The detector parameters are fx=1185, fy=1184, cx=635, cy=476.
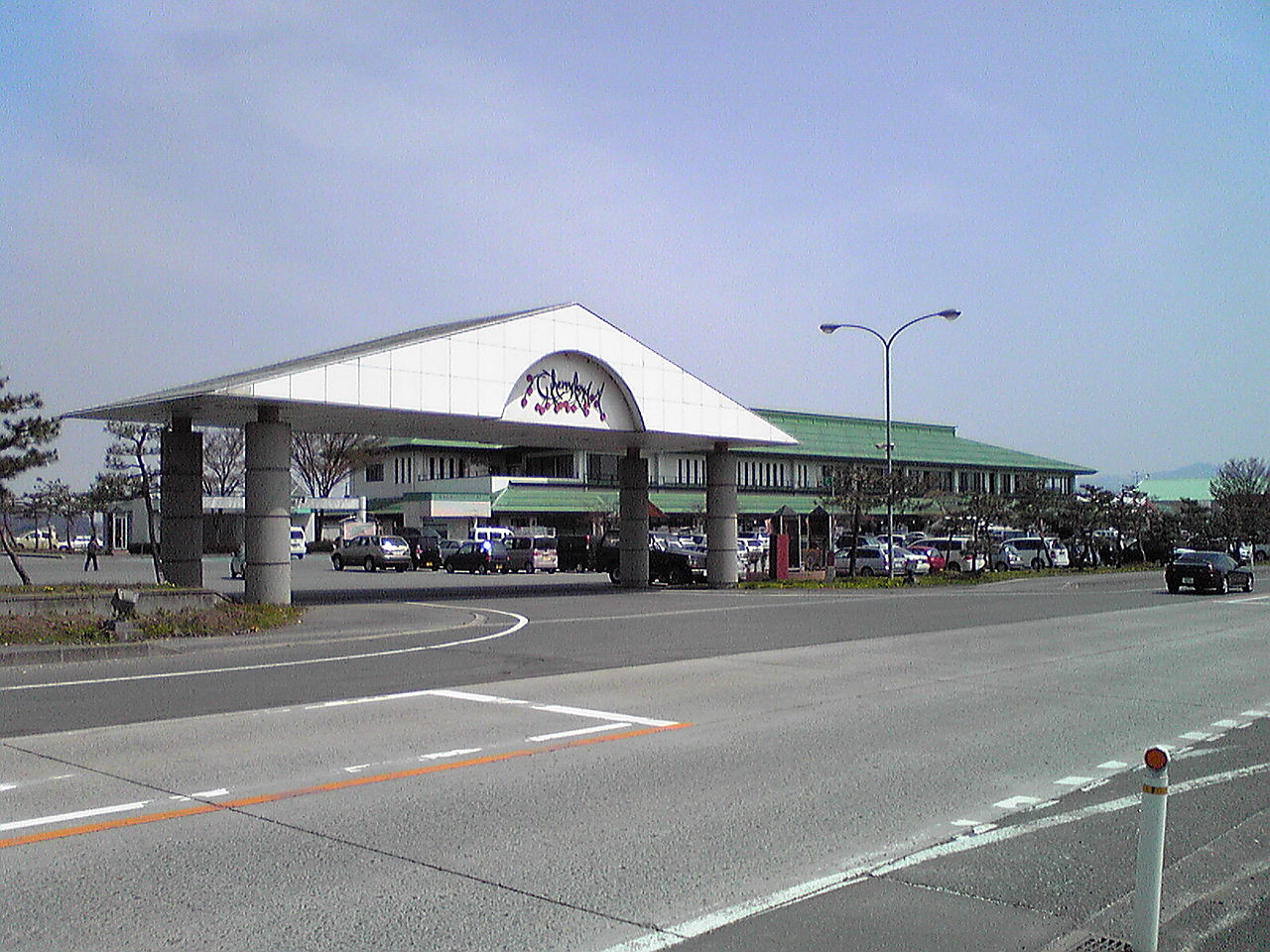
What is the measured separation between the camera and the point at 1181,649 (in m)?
18.7

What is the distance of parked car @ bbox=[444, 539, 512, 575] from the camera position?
5259 cm

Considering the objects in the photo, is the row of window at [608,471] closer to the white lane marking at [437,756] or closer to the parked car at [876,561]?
the parked car at [876,561]

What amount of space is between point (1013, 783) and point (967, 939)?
3562 millimetres

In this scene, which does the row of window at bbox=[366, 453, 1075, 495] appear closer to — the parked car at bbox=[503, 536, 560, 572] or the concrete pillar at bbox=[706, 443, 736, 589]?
the parked car at bbox=[503, 536, 560, 572]

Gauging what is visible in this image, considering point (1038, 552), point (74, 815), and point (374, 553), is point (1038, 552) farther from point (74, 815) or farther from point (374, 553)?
point (74, 815)

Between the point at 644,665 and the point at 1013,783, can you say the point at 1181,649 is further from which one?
the point at 1013,783

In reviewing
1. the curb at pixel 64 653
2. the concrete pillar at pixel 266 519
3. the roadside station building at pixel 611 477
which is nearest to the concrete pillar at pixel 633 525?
the concrete pillar at pixel 266 519

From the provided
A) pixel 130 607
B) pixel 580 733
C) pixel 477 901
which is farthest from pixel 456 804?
pixel 130 607

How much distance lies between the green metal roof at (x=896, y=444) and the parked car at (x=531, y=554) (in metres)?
25.6

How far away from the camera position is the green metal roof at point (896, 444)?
81.8 m

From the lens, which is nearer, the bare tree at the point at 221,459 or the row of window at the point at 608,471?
the bare tree at the point at 221,459

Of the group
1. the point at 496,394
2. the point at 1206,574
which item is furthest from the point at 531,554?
the point at 1206,574

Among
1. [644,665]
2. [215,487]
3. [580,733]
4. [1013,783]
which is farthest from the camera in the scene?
[215,487]

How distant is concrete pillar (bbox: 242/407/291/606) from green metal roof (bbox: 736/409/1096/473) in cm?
5380
